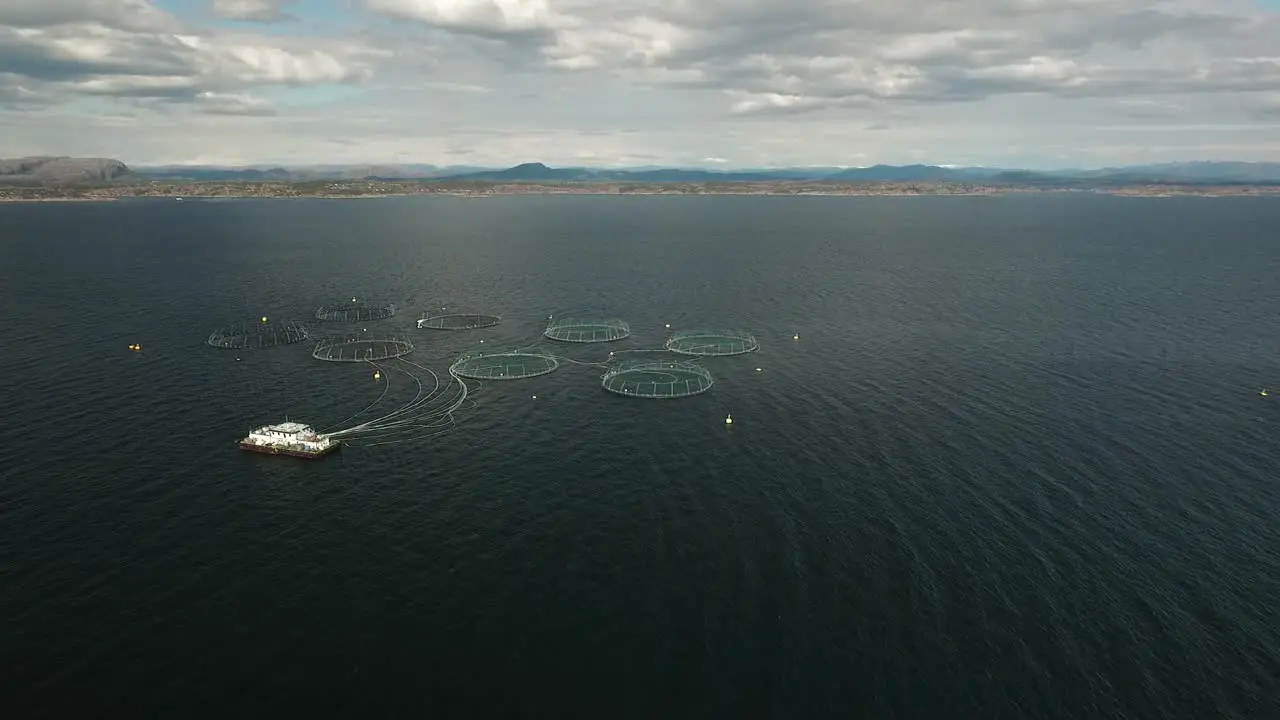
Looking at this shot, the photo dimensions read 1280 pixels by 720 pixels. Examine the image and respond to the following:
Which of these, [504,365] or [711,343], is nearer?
[504,365]

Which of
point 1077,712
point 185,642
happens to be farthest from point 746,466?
point 185,642

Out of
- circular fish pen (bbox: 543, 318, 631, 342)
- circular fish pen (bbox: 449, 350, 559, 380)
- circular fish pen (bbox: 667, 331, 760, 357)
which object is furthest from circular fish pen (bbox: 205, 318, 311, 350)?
circular fish pen (bbox: 667, 331, 760, 357)

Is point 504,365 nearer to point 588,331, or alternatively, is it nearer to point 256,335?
point 588,331

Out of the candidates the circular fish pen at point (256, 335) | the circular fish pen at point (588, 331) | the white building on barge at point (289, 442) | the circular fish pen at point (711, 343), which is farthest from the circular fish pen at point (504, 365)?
the circular fish pen at point (256, 335)

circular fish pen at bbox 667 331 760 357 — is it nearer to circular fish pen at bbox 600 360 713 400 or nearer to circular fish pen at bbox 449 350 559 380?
circular fish pen at bbox 600 360 713 400

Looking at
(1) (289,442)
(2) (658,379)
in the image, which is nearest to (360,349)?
(1) (289,442)

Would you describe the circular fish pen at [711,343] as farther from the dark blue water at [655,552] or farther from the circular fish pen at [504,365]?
the circular fish pen at [504,365]
